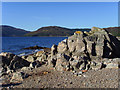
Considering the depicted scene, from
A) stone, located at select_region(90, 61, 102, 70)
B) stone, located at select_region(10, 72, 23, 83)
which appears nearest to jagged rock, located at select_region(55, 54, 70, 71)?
stone, located at select_region(90, 61, 102, 70)

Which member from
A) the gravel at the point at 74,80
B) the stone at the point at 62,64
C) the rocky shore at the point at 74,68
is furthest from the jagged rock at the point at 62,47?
the gravel at the point at 74,80

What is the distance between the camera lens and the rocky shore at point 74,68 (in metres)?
10.1

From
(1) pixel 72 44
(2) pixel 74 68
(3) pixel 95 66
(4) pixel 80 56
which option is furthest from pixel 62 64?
(1) pixel 72 44

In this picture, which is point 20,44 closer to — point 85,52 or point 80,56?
point 85,52

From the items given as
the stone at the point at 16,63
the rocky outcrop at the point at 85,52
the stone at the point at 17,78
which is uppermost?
the rocky outcrop at the point at 85,52

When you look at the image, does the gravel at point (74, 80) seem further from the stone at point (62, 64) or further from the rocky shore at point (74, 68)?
the stone at point (62, 64)

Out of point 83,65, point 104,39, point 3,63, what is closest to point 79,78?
point 83,65

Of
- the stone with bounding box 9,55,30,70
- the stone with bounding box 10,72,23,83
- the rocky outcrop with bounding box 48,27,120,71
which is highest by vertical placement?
the rocky outcrop with bounding box 48,27,120,71

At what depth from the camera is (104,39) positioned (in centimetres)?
1702

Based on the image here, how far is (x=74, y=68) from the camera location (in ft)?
43.2

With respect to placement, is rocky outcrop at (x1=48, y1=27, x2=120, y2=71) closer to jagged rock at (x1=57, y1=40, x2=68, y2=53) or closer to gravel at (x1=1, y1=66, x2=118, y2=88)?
jagged rock at (x1=57, y1=40, x2=68, y2=53)

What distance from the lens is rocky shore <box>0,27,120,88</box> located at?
399 inches

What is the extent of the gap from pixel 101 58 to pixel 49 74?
641 centimetres

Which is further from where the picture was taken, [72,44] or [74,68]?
[72,44]
